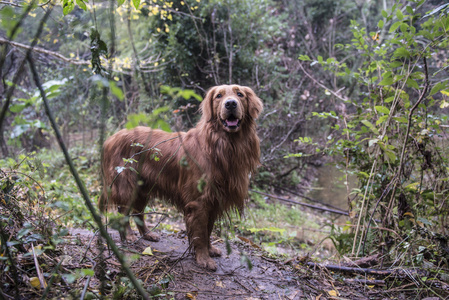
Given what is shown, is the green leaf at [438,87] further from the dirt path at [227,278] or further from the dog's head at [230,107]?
the dirt path at [227,278]

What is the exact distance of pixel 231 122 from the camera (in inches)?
119

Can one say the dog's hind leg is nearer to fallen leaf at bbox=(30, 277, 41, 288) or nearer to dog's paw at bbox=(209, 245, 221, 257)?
dog's paw at bbox=(209, 245, 221, 257)

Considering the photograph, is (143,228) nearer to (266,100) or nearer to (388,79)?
(388,79)

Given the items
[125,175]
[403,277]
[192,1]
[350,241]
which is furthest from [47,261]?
[192,1]

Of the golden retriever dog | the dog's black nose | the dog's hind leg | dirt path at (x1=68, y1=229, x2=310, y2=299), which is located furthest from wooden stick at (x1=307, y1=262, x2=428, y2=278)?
the dog's black nose

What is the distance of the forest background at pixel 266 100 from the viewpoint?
7.56 feet

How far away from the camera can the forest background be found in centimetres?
230

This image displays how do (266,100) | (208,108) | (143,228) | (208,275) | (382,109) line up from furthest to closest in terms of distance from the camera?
1. (266,100)
2. (143,228)
3. (208,108)
4. (382,109)
5. (208,275)

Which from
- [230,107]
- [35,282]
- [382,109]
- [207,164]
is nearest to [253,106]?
[230,107]

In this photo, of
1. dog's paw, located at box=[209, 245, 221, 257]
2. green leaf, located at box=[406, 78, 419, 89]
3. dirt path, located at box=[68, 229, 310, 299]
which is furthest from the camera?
dog's paw, located at box=[209, 245, 221, 257]

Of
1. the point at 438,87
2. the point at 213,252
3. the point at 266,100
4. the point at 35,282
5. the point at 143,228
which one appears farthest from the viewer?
the point at 266,100

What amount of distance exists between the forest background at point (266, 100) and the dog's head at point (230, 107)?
0.47 m

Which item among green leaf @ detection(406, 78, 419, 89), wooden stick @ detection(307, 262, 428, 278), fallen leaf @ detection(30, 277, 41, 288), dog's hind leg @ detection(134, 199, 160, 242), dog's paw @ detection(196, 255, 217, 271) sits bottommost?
wooden stick @ detection(307, 262, 428, 278)

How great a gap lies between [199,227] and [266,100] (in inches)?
261
